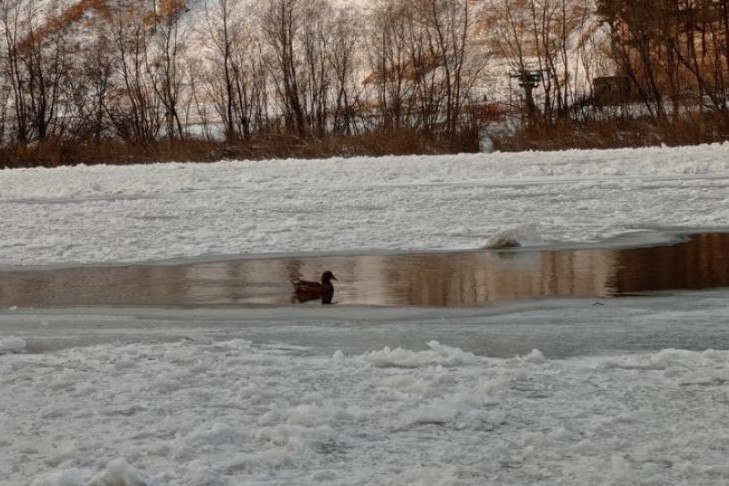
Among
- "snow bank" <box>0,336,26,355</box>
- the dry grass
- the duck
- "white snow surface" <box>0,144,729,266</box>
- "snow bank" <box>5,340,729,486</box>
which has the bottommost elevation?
"snow bank" <box>5,340,729,486</box>

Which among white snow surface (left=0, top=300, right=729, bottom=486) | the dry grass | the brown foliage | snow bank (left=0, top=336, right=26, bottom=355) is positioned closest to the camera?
white snow surface (left=0, top=300, right=729, bottom=486)

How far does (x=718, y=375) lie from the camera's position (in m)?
5.25

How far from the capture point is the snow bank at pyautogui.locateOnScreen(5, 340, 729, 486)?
13.0ft

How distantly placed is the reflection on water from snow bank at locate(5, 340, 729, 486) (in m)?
2.28

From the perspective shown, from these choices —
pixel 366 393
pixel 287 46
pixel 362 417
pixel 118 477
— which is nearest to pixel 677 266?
pixel 366 393

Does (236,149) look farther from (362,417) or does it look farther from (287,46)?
(362,417)

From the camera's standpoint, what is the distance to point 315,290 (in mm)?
8273

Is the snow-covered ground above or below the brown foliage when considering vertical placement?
below

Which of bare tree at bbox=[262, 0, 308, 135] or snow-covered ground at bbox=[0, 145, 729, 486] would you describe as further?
bare tree at bbox=[262, 0, 308, 135]

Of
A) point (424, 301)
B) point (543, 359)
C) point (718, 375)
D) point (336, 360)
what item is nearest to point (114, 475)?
point (336, 360)

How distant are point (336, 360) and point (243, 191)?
542 inches

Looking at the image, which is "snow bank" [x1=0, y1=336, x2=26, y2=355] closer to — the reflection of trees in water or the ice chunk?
the ice chunk

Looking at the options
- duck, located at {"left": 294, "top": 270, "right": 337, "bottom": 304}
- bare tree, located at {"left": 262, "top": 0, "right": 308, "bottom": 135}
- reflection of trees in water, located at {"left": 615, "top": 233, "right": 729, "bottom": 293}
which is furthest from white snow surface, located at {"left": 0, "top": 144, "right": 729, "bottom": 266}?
bare tree, located at {"left": 262, "top": 0, "right": 308, "bottom": 135}

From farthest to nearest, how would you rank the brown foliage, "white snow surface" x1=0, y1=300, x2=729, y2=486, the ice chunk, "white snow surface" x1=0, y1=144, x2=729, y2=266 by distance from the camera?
the brown foliage, "white snow surface" x1=0, y1=144, x2=729, y2=266, "white snow surface" x1=0, y1=300, x2=729, y2=486, the ice chunk
